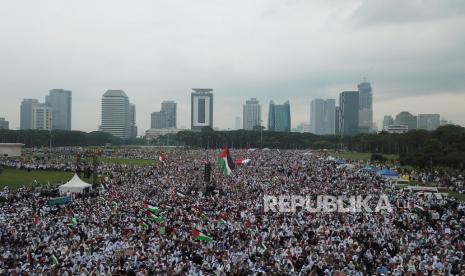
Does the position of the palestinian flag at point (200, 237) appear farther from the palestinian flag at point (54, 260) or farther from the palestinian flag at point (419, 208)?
the palestinian flag at point (419, 208)

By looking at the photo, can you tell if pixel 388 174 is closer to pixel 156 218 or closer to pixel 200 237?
pixel 156 218

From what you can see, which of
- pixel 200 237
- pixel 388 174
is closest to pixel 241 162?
pixel 388 174

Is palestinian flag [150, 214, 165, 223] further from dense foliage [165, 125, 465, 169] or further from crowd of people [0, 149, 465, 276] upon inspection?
dense foliage [165, 125, 465, 169]

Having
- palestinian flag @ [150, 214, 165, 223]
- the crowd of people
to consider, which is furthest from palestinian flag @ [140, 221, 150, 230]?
palestinian flag @ [150, 214, 165, 223]

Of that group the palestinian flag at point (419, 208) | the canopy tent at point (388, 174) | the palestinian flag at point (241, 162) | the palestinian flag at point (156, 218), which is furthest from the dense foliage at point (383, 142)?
the palestinian flag at point (156, 218)

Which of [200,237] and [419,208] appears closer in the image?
[200,237]

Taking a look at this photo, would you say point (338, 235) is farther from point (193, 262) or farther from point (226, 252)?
point (193, 262)
